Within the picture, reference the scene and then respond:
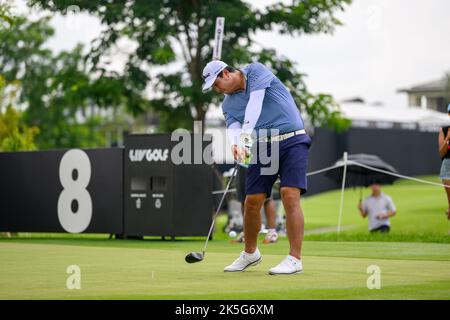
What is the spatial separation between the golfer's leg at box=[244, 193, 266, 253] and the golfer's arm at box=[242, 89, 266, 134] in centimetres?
74

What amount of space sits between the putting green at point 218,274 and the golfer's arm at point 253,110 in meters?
1.36

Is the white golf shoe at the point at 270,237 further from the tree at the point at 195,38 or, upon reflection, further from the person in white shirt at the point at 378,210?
the tree at the point at 195,38

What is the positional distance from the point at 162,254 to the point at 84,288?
450 centimetres

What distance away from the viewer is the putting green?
7734mm

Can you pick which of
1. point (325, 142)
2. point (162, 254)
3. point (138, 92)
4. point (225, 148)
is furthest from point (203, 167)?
point (325, 142)

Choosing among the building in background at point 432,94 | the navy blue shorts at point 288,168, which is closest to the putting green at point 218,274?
the navy blue shorts at point 288,168

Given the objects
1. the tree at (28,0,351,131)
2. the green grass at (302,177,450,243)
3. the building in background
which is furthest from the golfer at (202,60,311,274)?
the building in background

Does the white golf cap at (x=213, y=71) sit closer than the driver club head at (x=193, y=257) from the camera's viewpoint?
Yes

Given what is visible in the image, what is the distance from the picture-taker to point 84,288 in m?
8.23

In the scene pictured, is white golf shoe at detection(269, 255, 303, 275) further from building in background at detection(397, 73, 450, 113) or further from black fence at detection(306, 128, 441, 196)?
building in background at detection(397, 73, 450, 113)

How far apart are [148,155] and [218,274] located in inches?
287

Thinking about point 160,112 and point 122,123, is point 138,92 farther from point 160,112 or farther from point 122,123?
point 122,123

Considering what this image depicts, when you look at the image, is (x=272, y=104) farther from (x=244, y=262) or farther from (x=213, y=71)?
(x=244, y=262)

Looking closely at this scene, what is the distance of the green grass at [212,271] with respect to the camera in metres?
7.78
